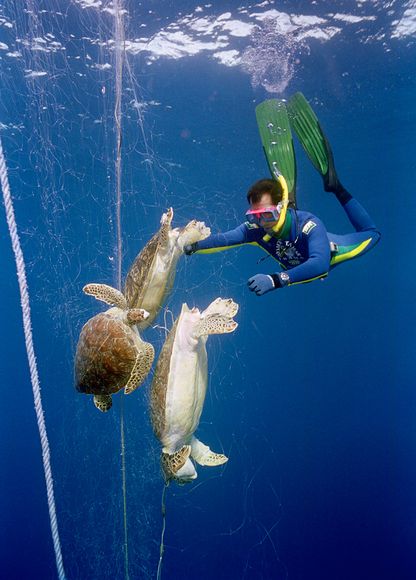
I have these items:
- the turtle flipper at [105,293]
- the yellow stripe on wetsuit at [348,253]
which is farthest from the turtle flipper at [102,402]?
the yellow stripe on wetsuit at [348,253]

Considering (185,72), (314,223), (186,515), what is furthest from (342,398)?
(314,223)

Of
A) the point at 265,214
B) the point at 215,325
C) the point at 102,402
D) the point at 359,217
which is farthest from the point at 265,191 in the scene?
the point at 102,402

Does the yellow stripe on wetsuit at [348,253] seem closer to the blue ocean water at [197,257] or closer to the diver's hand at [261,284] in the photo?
the blue ocean water at [197,257]

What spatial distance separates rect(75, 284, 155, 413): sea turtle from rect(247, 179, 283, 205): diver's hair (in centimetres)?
173

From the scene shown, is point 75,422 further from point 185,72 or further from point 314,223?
point 185,72

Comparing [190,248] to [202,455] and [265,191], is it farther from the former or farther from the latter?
[202,455]

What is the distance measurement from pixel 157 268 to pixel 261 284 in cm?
120

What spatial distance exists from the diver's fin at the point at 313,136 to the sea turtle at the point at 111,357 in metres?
3.75

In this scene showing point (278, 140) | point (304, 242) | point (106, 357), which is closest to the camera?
point (106, 357)

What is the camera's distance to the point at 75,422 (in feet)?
22.3

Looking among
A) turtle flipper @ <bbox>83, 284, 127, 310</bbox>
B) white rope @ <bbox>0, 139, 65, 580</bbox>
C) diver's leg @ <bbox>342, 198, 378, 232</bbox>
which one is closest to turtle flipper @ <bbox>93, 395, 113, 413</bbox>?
white rope @ <bbox>0, 139, 65, 580</bbox>

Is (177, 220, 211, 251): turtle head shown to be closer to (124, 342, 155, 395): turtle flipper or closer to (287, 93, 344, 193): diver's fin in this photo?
(124, 342, 155, 395): turtle flipper

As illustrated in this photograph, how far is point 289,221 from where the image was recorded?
4547mm

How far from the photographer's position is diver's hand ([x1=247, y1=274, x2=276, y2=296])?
3.70 metres
